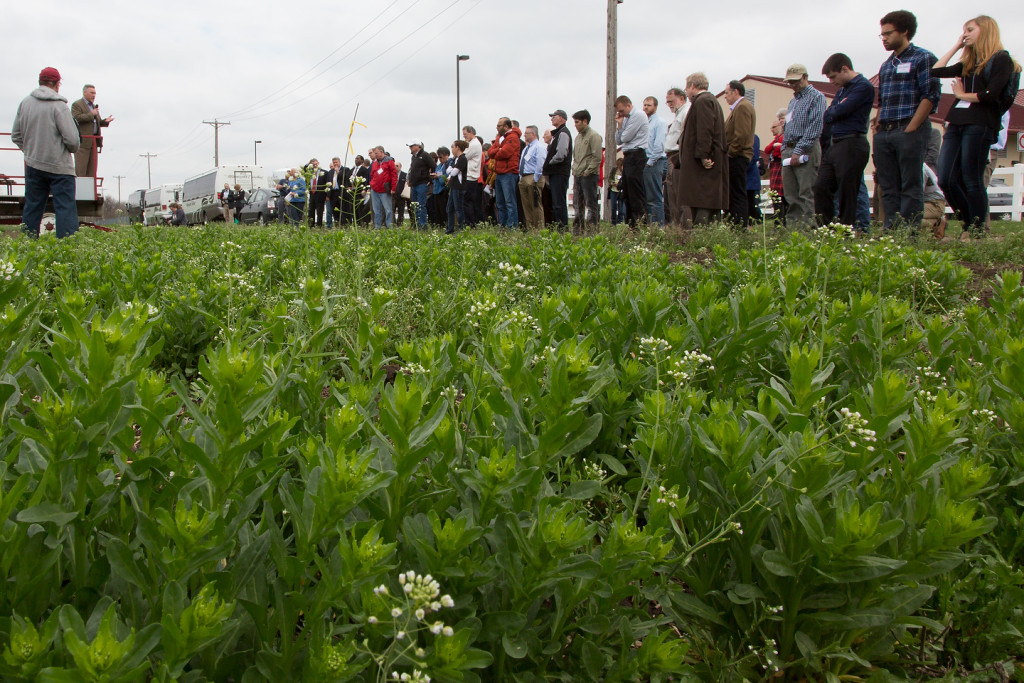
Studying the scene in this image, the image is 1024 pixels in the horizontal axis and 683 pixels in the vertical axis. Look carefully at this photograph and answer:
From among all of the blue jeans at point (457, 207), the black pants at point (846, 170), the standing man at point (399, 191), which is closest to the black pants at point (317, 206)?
the standing man at point (399, 191)

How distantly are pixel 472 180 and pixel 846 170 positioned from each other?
9854 millimetres

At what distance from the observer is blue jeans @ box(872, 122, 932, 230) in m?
8.78

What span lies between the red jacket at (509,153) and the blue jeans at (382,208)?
490 centimetres

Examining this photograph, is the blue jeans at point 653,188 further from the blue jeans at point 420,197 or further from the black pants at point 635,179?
the blue jeans at point 420,197

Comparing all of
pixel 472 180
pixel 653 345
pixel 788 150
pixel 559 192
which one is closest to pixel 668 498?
pixel 653 345

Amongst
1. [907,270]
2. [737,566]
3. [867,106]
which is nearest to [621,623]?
[737,566]

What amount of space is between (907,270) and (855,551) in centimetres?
384

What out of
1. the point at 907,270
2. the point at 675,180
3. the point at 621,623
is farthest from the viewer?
the point at 675,180

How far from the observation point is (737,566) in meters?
1.90

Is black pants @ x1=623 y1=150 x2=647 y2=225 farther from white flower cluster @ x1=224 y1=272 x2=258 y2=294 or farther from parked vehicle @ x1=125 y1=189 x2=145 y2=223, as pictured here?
parked vehicle @ x1=125 y1=189 x2=145 y2=223

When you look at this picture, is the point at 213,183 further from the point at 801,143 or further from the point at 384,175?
the point at 801,143

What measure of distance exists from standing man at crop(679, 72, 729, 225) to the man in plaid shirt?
206 cm

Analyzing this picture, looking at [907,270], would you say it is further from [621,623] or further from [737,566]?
[621,623]

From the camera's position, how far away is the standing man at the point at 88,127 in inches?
641
